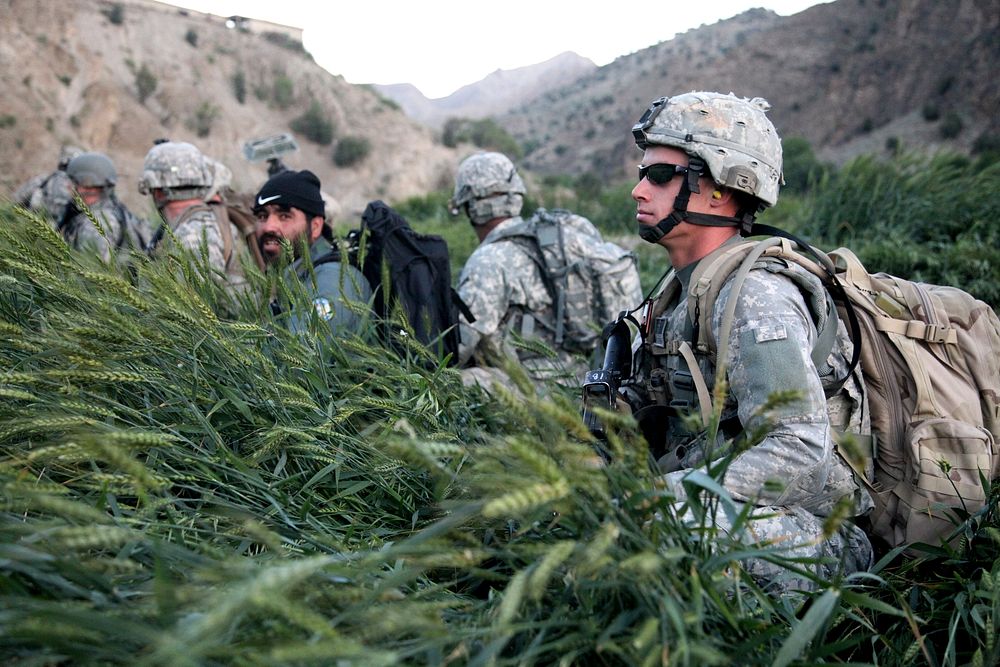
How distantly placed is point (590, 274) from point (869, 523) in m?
2.85

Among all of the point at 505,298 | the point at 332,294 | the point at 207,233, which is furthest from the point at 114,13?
the point at 332,294

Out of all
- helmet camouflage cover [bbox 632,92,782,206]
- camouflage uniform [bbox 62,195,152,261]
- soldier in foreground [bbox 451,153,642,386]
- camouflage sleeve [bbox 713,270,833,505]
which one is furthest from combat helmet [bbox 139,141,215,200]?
camouflage sleeve [bbox 713,270,833,505]

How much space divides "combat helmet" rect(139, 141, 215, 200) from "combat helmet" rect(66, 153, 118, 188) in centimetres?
182

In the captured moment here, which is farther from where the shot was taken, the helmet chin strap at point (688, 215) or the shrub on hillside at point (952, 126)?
the shrub on hillside at point (952, 126)

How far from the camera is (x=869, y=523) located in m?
2.52

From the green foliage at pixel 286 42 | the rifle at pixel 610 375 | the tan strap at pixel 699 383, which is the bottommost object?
the rifle at pixel 610 375

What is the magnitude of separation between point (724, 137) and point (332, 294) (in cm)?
192

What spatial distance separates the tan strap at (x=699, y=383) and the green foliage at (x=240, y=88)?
45.7m

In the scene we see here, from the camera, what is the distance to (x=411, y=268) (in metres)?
4.06

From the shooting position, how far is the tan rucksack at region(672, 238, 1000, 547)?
7.36 ft

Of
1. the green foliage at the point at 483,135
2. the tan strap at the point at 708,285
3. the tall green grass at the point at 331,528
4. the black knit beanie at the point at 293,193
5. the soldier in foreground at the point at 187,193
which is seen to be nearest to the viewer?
the tall green grass at the point at 331,528

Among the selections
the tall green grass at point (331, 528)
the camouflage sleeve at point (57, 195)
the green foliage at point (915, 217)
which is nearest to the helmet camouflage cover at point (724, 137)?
the tall green grass at point (331, 528)

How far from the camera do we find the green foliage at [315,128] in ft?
143

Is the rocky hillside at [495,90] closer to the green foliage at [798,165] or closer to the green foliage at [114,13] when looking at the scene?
the green foliage at [114,13]
